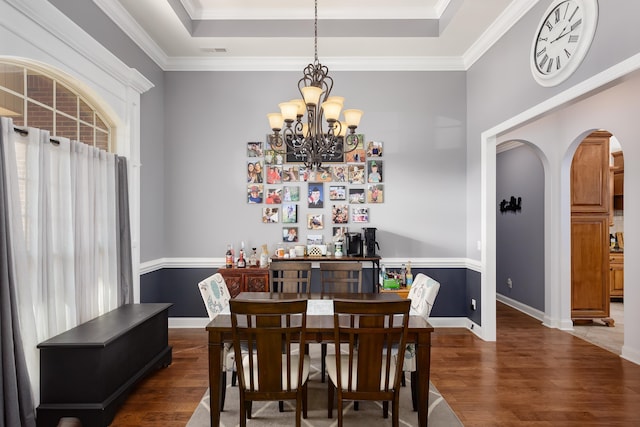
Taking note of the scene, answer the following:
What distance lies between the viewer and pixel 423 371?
2312 mm

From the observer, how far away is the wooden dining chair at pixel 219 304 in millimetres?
2619

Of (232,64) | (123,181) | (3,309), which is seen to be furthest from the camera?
(232,64)

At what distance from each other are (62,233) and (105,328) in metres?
0.80

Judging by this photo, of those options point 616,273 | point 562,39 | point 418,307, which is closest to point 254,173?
point 418,307

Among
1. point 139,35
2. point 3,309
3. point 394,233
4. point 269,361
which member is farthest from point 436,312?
point 139,35

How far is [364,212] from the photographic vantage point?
4.65m

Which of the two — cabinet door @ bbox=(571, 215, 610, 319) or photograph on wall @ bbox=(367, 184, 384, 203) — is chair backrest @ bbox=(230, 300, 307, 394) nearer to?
photograph on wall @ bbox=(367, 184, 384, 203)

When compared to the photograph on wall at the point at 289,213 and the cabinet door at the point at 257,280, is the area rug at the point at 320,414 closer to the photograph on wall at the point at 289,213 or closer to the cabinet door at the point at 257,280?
the cabinet door at the point at 257,280

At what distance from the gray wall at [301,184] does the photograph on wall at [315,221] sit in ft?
0.22

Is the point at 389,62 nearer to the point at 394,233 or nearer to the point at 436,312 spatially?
the point at 394,233

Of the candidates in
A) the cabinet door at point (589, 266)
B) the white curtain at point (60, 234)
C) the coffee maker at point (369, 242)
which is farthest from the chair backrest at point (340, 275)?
the cabinet door at point (589, 266)

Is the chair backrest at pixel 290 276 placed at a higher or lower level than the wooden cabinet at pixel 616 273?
higher

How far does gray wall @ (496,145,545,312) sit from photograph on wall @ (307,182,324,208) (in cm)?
319

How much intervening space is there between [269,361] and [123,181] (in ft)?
7.99
